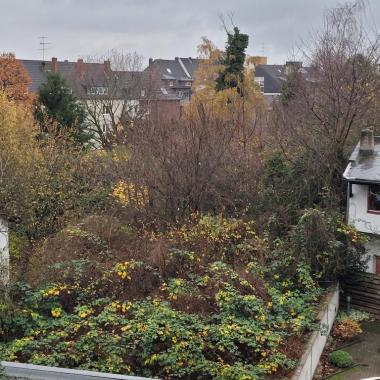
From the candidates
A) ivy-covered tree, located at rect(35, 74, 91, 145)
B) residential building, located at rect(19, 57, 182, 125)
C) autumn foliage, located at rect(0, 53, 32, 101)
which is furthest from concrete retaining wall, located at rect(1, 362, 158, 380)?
autumn foliage, located at rect(0, 53, 32, 101)

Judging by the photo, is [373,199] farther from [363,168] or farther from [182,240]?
Answer: [182,240]

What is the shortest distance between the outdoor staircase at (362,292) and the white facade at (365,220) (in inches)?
24.6

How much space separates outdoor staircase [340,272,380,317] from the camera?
18.3 meters

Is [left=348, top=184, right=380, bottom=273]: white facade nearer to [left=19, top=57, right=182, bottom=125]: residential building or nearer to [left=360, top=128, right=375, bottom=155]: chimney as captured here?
[left=360, top=128, right=375, bottom=155]: chimney

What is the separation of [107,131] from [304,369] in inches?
1093

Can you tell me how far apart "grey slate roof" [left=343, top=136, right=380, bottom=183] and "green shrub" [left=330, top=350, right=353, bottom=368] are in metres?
6.73

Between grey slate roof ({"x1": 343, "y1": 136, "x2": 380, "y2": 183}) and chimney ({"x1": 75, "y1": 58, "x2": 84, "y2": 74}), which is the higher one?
chimney ({"x1": 75, "y1": 58, "x2": 84, "y2": 74})

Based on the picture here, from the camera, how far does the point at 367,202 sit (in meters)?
19.3

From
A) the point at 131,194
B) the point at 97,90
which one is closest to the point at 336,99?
the point at 131,194

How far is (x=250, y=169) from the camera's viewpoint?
72.7 ft

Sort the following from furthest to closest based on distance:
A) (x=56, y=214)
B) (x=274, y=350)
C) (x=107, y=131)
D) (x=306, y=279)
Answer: (x=107, y=131)
(x=56, y=214)
(x=306, y=279)
(x=274, y=350)

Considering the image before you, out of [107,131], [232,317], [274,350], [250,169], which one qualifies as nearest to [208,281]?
[232,317]

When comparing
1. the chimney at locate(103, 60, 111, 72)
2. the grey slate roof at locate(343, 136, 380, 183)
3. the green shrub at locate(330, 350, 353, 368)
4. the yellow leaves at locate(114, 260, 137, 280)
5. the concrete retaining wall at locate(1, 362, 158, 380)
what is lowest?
the green shrub at locate(330, 350, 353, 368)

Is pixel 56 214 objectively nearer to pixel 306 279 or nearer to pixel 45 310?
pixel 45 310
